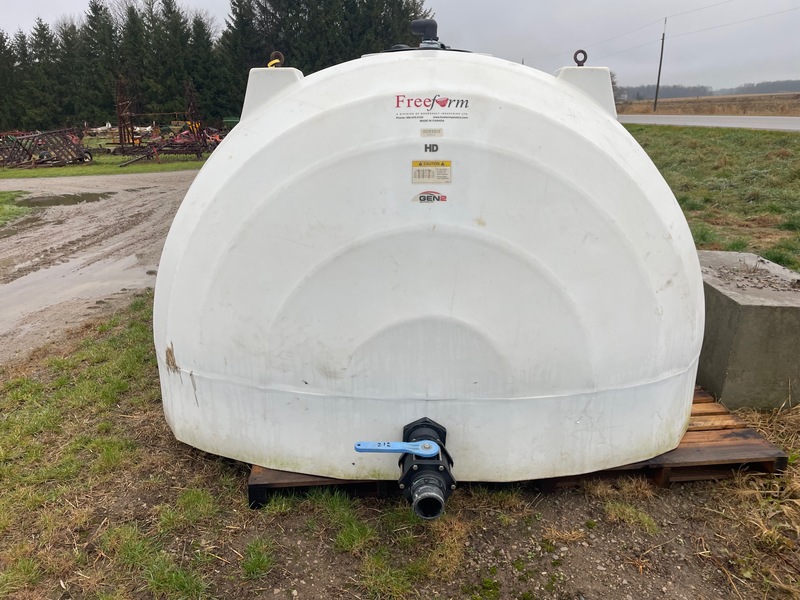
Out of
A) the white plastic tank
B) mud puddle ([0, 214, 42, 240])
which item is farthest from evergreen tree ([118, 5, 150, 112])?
the white plastic tank

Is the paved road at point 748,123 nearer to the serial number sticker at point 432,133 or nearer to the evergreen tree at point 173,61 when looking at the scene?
the serial number sticker at point 432,133

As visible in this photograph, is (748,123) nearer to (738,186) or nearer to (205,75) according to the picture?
(738,186)

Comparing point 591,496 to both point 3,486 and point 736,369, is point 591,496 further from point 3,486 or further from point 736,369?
point 3,486

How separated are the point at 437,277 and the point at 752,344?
2.34 meters

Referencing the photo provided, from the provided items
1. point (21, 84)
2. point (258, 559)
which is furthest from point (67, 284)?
point (21, 84)

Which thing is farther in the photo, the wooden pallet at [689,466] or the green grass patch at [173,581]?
the wooden pallet at [689,466]

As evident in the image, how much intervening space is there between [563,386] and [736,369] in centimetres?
167

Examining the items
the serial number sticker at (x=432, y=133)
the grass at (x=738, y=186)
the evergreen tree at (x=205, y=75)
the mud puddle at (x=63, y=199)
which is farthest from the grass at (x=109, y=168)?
the serial number sticker at (x=432, y=133)

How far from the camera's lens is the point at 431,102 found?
2.44 metres

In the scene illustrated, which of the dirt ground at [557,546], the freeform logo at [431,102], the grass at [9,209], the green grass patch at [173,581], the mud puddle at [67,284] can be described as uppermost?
the freeform logo at [431,102]

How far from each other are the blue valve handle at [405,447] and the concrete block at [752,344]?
7.45ft

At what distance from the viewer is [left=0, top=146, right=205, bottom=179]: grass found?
19.6 meters

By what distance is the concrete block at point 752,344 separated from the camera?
10.9 feet

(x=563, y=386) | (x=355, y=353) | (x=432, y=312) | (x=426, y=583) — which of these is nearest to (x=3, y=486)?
(x=355, y=353)
